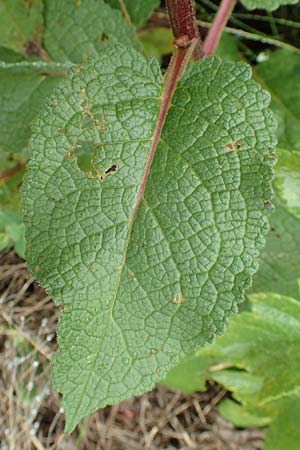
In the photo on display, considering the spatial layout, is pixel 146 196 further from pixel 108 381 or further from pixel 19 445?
pixel 19 445

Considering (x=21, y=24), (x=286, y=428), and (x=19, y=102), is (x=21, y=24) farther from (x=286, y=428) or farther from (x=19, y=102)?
(x=286, y=428)

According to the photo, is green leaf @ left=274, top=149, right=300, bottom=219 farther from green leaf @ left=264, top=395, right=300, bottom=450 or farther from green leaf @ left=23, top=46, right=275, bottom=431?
green leaf @ left=264, top=395, right=300, bottom=450

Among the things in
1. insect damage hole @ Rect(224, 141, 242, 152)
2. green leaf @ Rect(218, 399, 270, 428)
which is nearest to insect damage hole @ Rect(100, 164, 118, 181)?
insect damage hole @ Rect(224, 141, 242, 152)

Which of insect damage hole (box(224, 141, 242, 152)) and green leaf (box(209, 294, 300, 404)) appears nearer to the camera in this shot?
insect damage hole (box(224, 141, 242, 152))

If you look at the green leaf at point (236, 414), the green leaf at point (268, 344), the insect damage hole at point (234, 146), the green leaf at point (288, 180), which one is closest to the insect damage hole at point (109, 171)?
the insect damage hole at point (234, 146)

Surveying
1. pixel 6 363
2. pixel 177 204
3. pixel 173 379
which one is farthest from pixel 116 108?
pixel 6 363

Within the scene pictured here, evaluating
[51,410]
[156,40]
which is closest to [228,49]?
[156,40]
